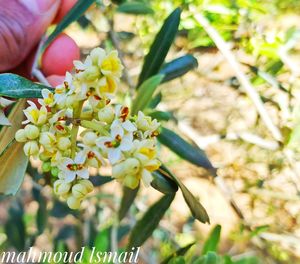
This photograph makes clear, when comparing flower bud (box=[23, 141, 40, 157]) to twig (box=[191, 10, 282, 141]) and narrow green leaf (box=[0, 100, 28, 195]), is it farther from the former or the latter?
twig (box=[191, 10, 282, 141])

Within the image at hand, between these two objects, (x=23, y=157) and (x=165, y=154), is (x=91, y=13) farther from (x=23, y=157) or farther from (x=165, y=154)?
(x=23, y=157)

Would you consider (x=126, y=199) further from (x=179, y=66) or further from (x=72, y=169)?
(x=72, y=169)

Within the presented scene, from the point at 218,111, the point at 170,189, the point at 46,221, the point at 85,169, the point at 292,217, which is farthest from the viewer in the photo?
the point at 218,111

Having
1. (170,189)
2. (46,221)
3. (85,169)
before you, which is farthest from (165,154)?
(85,169)

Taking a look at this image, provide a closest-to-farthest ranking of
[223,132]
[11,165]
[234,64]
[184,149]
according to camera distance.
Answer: [11,165] → [184,149] → [234,64] → [223,132]

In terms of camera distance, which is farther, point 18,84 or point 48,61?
point 48,61

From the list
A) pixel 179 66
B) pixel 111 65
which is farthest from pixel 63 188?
pixel 179 66
